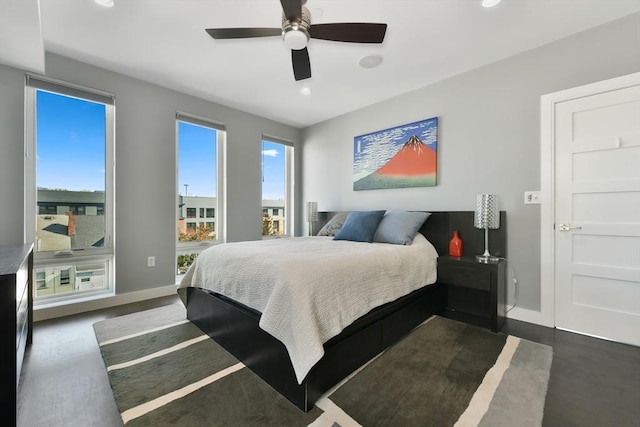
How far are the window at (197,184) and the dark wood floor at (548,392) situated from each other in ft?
4.81

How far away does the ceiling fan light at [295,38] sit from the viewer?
5.61 ft

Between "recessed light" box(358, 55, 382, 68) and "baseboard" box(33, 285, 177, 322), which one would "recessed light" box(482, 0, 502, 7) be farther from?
"baseboard" box(33, 285, 177, 322)

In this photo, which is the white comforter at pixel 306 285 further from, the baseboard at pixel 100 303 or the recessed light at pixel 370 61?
the recessed light at pixel 370 61

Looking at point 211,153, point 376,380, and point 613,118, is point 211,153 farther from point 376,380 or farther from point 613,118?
point 613,118

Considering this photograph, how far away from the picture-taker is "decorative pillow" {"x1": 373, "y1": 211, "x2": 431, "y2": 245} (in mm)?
2736

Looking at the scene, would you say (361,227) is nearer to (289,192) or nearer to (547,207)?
(547,207)

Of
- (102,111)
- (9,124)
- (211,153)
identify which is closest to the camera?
(9,124)

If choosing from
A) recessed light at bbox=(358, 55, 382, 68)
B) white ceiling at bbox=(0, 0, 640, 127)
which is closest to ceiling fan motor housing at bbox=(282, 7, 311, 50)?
white ceiling at bbox=(0, 0, 640, 127)

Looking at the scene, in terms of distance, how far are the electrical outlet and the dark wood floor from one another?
115cm

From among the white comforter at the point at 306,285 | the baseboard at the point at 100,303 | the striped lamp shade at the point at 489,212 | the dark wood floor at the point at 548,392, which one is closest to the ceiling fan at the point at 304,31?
the white comforter at the point at 306,285

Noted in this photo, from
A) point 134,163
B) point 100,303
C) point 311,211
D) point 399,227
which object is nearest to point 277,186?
point 311,211

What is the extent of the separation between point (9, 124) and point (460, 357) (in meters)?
4.26

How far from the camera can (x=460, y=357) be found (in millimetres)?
1887

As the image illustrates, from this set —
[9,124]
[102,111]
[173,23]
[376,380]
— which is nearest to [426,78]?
[173,23]
